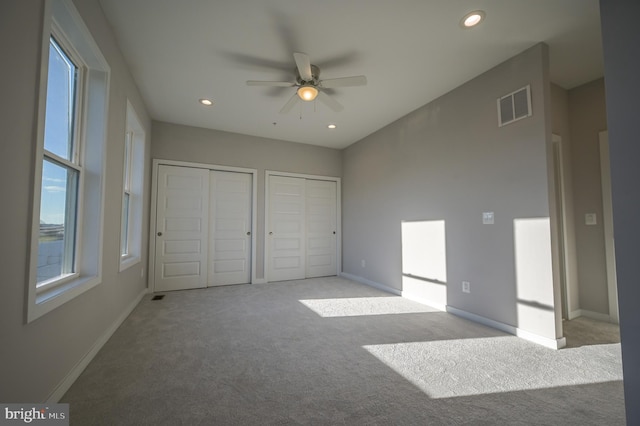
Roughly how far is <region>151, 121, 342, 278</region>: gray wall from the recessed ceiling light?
11.7 ft

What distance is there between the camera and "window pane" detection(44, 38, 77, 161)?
5.49 ft

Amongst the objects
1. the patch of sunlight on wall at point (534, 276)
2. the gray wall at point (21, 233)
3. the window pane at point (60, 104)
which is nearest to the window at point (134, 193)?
the window pane at point (60, 104)

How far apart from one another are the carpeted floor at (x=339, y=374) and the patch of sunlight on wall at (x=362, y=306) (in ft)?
0.57

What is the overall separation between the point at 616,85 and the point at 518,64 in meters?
1.89

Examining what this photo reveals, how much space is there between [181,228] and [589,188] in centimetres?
570

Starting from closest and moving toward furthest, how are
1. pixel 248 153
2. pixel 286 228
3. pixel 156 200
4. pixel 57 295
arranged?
1. pixel 57 295
2. pixel 156 200
3. pixel 248 153
4. pixel 286 228

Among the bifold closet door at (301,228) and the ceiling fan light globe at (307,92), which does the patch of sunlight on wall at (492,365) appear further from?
the bifold closet door at (301,228)

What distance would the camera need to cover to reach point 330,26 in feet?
7.34

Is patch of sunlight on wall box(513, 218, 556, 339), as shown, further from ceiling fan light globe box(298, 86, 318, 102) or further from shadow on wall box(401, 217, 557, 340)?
ceiling fan light globe box(298, 86, 318, 102)

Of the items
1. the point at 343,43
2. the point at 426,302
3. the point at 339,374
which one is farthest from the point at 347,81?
the point at 426,302

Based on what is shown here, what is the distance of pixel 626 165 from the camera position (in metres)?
1.07

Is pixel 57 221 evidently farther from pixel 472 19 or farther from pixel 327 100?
pixel 472 19

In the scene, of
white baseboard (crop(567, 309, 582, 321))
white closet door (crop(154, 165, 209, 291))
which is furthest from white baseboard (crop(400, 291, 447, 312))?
white closet door (crop(154, 165, 209, 291))

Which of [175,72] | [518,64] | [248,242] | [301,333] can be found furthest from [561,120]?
[248,242]
